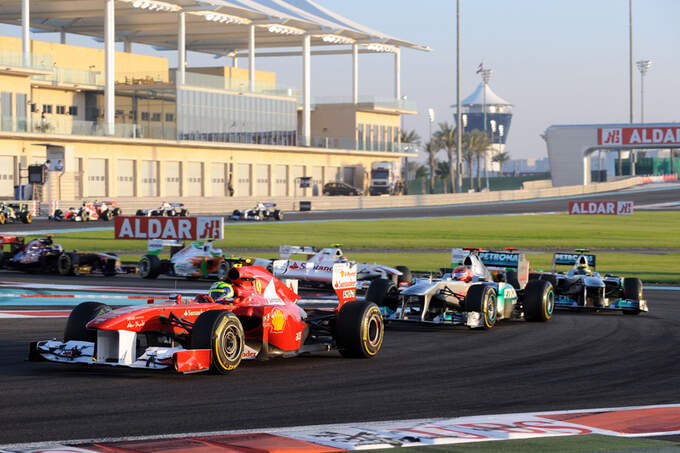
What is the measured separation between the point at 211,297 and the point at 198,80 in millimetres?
81913

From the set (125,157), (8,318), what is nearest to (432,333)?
(8,318)

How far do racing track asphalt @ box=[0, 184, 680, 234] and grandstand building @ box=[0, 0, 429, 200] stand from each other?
15.4m

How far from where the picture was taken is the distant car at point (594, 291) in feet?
71.8

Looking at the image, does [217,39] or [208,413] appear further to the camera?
[217,39]

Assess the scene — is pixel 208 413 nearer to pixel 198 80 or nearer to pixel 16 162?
pixel 16 162

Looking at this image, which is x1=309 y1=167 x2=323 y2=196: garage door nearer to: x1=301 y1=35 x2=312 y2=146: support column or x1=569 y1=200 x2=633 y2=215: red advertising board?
x1=301 y1=35 x2=312 y2=146: support column

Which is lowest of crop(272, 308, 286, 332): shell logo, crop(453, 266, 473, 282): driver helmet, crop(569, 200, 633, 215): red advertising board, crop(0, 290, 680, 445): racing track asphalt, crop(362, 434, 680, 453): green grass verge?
crop(0, 290, 680, 445): racing track asphalt

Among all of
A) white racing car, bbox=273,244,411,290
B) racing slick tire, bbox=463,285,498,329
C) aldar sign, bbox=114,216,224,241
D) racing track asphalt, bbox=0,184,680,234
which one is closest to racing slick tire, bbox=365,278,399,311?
racing slick tire, bbox=463,285,498,329

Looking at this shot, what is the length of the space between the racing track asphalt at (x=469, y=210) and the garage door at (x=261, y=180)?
17410 millimetres

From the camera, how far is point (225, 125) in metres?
97.0

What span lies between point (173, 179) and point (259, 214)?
25660mm

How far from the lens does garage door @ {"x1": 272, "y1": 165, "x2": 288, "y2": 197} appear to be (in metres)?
102

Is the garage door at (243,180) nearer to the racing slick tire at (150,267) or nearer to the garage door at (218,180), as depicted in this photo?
the garage door at (218,180)

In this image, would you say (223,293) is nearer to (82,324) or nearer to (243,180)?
(82,324)
